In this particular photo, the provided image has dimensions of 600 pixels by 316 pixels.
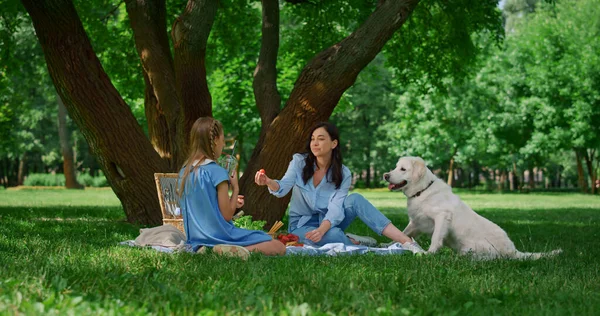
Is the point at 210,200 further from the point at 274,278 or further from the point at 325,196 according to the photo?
the point at 274,278

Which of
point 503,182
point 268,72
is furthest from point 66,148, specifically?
point 503,182

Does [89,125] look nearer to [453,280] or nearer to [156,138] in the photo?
[156,138]

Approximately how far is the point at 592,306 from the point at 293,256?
2.66 meters

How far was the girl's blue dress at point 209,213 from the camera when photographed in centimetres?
645

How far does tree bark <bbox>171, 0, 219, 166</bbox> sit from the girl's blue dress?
4.33m

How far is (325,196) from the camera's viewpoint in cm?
776

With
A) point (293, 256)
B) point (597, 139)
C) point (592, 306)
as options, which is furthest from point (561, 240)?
point (597, 139)

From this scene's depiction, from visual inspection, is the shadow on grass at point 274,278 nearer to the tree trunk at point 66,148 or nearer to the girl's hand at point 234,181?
the girl's hand at point 234,181

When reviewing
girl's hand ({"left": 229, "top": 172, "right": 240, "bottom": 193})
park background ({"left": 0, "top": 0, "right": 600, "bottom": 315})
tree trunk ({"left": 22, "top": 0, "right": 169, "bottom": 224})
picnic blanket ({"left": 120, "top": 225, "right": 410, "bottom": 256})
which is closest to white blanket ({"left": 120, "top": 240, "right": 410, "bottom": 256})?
picnic blanket ({"left": 120, "top": 225, "right": 410, "bottom": 256})

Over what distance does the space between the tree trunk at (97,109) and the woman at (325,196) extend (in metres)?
3.85

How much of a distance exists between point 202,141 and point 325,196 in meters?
1.77

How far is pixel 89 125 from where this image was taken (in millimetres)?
10641

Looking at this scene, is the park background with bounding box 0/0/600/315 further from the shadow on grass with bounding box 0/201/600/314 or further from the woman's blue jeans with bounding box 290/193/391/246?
the woman's blue jeans with bounding box 290/193/391/246

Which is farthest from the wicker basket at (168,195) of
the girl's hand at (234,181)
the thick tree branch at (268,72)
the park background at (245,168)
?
the girl's hand at (234,181)
